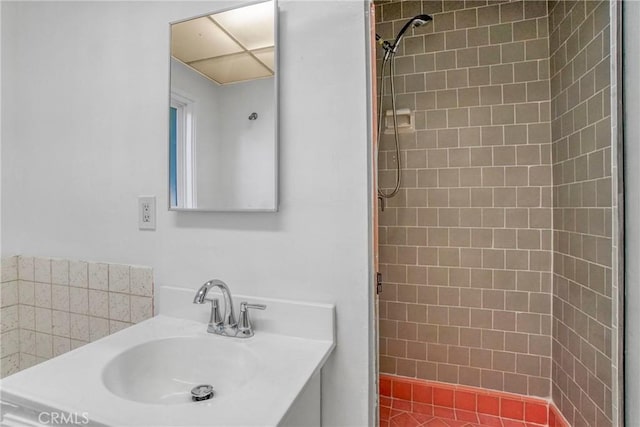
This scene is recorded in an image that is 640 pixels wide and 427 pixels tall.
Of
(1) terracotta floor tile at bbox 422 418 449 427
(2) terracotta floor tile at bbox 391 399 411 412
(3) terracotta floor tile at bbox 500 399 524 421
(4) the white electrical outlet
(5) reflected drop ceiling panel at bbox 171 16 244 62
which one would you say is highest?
(5) reflected drop ceiling panel at bbox 171 16 244 62

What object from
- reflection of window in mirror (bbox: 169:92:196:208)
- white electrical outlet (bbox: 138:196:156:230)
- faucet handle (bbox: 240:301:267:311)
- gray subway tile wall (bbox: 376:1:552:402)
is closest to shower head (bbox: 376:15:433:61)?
gray subway tile wall (bbox: 376:1:552:402)

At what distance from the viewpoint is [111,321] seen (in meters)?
1.27

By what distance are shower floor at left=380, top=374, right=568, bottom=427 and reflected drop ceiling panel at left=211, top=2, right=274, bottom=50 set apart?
1.92 metres

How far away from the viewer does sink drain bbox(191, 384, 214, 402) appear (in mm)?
864

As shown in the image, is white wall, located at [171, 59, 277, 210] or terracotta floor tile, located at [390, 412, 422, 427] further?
terracotta floor tile, located at [390, 412, 422, 427]

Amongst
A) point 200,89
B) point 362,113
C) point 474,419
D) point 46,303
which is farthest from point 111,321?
point 474,419

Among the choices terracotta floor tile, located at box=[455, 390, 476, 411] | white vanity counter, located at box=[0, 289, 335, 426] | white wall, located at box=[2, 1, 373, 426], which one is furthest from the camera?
terracotta floor tile, located at box=[455, 390, 476, 411]

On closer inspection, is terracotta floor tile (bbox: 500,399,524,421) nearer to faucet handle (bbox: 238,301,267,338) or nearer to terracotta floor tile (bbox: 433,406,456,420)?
terracotta floor tile (bbox: 433,406,456,420)

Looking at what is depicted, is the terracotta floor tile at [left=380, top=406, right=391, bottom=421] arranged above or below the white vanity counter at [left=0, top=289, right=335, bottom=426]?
below

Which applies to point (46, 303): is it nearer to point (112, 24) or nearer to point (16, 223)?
point (16, 223)

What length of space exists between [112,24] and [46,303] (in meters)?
1.15

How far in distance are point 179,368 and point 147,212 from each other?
1.83ft

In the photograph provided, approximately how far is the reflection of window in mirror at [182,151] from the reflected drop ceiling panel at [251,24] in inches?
10.7

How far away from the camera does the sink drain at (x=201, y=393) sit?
0.86 metres
